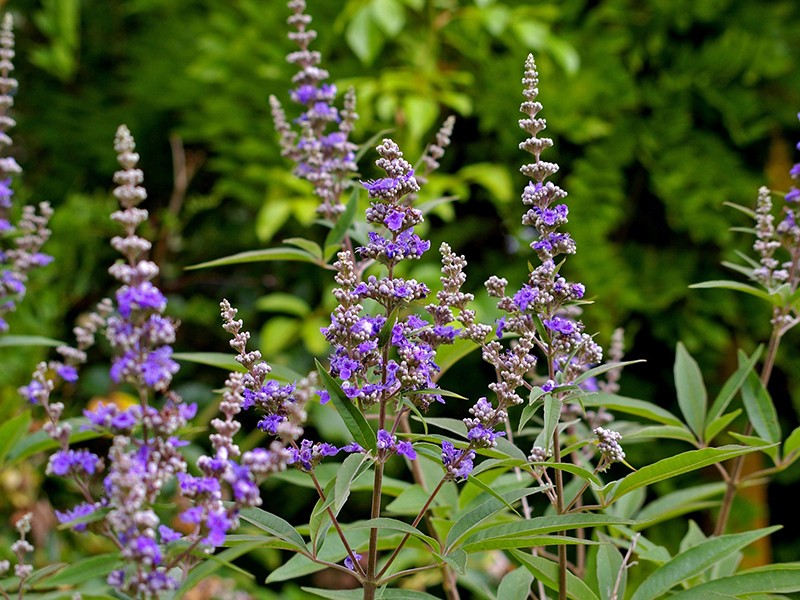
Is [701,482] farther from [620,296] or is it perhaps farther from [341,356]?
[341,356]

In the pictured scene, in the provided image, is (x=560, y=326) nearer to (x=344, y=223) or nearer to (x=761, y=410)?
(x=344, y=223)

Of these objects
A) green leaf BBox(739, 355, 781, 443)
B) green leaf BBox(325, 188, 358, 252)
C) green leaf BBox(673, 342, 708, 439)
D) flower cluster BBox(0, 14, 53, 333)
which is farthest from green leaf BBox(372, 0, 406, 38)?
green leaf BBox(739, 355, 781, 443)

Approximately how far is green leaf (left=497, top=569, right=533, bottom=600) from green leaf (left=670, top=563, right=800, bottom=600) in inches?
7.3

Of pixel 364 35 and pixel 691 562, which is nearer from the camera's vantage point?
pixel 691 562

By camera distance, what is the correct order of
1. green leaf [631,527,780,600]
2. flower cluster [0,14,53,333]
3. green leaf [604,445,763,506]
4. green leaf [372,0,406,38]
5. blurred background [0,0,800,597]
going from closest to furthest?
green leaf [604,445,763,506] < green leaf [631,527,780,600] < flower cluster [0,14,53,333] < green leaf [372,0,406,38] < blurred background [0,0,800,597]

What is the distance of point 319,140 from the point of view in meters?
1.54

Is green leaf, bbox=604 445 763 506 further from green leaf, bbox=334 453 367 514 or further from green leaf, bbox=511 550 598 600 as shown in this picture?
green leaf, bbox=334 453 367 514

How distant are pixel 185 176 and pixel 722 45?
6.95ft

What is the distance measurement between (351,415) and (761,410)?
0.81m

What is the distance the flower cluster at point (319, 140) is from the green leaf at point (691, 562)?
765 mm

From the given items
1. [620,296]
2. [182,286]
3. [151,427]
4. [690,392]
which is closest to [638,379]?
[620,296]

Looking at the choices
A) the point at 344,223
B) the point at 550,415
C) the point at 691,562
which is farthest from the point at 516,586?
the point at 344,223

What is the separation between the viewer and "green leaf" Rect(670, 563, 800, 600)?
1031 millimetres

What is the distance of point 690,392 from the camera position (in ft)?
4.78
